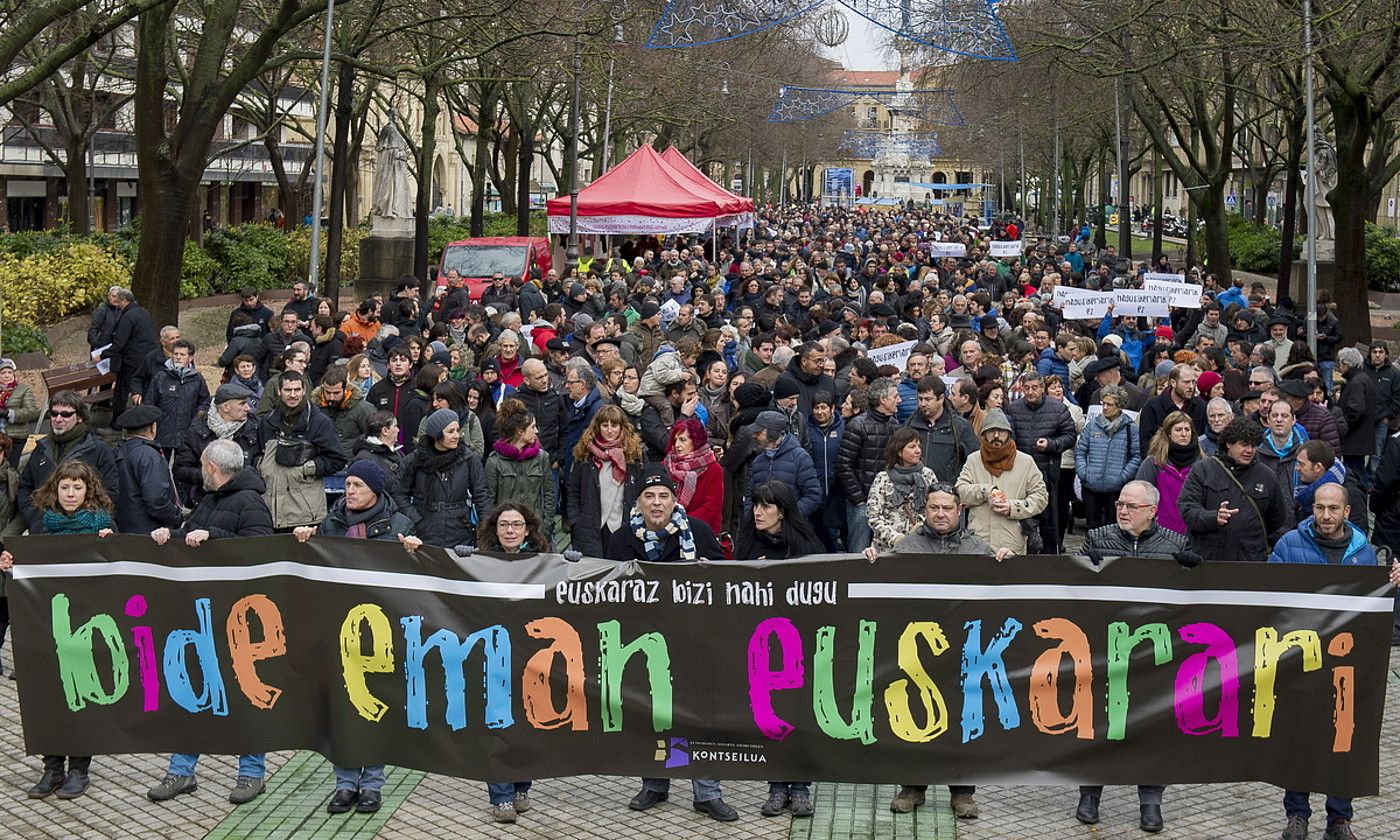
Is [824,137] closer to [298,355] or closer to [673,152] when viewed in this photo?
[673,152]

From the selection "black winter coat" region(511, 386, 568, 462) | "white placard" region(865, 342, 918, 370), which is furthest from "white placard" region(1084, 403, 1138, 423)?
"black winter coat" region(511, 386, 568, 462)

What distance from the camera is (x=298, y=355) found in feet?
41.3

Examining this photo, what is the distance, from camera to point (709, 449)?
10.6m

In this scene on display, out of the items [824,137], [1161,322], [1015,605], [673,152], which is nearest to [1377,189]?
[1161,322]

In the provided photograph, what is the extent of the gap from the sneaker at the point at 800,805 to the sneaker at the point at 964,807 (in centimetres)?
→ 59

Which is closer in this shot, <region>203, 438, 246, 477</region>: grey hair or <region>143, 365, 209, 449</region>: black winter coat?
<region>203, 438, 246, 477</region>: grey hair

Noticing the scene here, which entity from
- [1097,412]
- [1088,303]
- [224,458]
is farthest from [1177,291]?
[224,458]

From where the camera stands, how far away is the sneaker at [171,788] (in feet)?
25.1

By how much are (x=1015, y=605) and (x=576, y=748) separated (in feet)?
5.93

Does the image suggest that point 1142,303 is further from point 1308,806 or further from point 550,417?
point 1308,806

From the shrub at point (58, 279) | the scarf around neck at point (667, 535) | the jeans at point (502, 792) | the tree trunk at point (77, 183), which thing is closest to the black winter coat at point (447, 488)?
the scarf around neck at point (667, 535)

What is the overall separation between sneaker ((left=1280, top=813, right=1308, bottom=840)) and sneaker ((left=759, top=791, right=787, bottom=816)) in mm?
1953

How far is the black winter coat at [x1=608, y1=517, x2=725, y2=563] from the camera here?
7762 mm

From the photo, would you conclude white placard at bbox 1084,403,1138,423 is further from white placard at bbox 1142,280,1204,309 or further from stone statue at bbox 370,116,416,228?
stone statue at bbox 370,116,416,228
